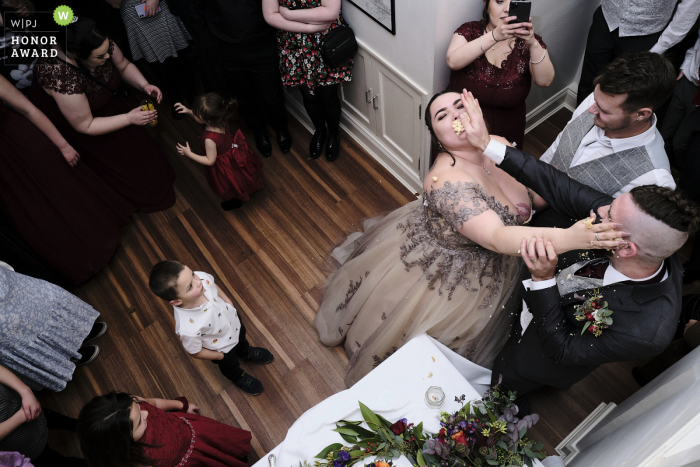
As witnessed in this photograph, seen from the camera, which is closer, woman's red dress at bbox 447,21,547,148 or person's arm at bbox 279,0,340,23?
woman's red dress at bbox 447,21,547,148

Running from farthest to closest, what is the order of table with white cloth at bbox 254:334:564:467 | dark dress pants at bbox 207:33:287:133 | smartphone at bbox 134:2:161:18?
smartphone at bbox 134:2:161:18 < dark dress pants at bbox 207:33:287:133 < table with white cloth at bbox 254:334:564:467

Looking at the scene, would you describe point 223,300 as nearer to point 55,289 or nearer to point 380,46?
point 55,289

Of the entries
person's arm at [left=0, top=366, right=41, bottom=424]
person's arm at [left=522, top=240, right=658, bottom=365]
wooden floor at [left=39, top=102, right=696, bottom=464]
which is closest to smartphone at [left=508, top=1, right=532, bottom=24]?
person's arm at [left=522, top=240, right=658, bottom=365]

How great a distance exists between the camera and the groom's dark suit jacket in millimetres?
1572

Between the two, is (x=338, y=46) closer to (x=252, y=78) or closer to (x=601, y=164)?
(x=252, y=78)

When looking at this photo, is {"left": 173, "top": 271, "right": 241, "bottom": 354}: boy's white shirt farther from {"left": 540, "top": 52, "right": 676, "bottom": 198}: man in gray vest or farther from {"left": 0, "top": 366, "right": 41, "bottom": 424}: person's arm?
{"left": 540, "top": 52, "right": 676, "bottom": 198}: man in gray vest

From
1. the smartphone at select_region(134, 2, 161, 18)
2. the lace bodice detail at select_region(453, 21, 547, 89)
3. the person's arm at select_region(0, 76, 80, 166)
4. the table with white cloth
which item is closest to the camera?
the table with white cloth

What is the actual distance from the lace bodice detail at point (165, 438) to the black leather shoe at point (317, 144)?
2.32 meters

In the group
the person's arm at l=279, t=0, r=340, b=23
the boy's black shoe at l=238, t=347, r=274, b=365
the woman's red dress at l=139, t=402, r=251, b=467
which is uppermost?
the person's arm at l=279, t=0, r=340, b=23

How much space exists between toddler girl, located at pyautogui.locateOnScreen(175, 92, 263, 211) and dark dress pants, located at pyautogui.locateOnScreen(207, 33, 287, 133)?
1.56 feet

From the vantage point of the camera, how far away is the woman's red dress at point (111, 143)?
8.48 ft

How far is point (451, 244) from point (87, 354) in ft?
7.89

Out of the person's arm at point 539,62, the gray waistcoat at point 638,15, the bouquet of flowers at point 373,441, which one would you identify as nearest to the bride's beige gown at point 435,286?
the bouquet of flowers at point 373,441

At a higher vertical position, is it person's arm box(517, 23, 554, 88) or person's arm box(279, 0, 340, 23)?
person's arm box(279, 0, 340, 23)
